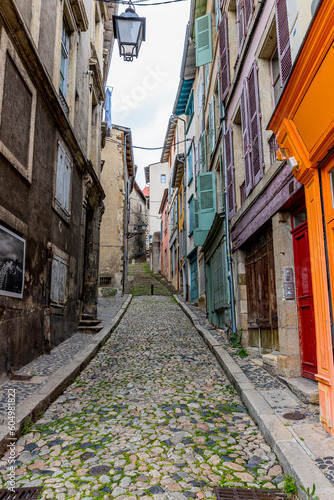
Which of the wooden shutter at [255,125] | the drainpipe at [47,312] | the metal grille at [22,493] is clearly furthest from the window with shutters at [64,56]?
the metal grille at [22,493]

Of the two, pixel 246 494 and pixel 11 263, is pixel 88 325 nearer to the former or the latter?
pixel 11 263

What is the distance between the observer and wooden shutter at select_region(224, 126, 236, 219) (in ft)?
29.4

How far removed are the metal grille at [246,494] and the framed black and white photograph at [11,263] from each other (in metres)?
3.78

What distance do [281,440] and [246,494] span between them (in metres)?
0.73

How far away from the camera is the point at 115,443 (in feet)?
12.5

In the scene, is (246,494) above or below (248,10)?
below

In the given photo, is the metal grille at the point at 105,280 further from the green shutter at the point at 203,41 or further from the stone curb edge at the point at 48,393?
the stone curb edge at the point at 48,393

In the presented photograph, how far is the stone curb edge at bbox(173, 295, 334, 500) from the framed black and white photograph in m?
3.43

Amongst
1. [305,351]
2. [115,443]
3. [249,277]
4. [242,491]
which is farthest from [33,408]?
[249,277]

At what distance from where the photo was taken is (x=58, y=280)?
8.47 metres

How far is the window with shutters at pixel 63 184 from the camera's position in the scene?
846cm

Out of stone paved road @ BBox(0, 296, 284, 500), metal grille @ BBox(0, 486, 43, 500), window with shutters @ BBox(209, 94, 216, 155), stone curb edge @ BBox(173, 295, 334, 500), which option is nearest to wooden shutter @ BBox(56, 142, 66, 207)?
stone paved road @ BBox(0, 296, 284, 500)

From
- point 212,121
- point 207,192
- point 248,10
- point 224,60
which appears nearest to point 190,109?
point 212,121

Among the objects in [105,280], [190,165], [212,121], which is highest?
[190,165]
